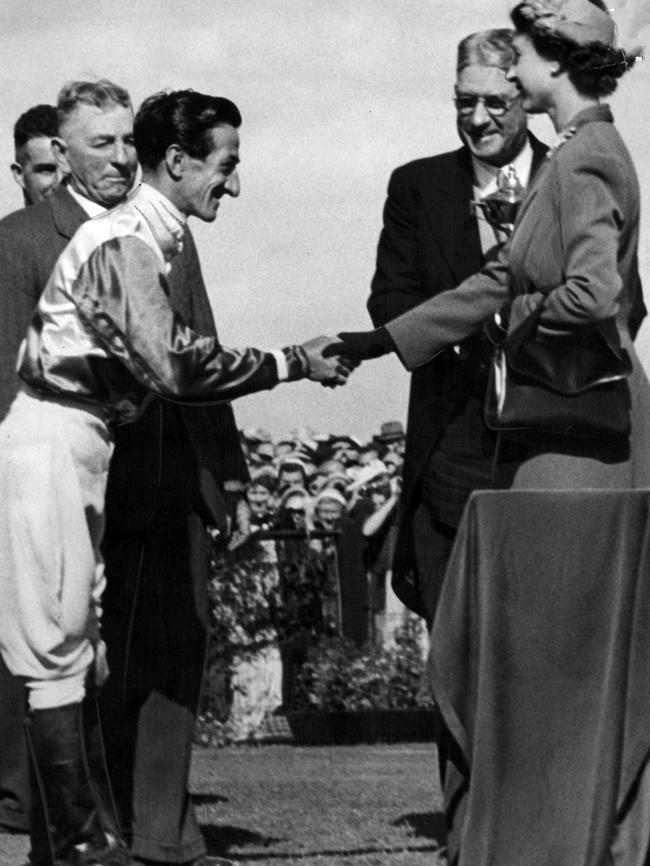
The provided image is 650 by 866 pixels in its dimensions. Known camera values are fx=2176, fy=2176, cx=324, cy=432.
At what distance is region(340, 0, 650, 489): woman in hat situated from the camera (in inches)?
177

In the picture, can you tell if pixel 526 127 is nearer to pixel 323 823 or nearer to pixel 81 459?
pixel 81 459

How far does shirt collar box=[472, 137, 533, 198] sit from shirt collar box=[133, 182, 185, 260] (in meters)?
0.94

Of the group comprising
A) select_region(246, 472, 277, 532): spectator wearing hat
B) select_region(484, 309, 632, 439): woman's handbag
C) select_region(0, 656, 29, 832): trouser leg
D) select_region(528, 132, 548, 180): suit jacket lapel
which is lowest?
select_region(0, 656, 29, 832): trouser leg

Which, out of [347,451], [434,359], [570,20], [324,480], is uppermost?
[570,20]

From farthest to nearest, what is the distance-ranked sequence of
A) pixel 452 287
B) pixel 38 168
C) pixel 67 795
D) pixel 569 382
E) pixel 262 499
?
1. pixel 262 499
2. pixel 38 168
3. pixel 452 287
4. pixel 67 795
5. pixel 569 382

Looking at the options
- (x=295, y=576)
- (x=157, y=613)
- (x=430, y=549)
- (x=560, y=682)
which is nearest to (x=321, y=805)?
(x=430, y=549)

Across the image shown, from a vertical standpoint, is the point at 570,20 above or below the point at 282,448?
above

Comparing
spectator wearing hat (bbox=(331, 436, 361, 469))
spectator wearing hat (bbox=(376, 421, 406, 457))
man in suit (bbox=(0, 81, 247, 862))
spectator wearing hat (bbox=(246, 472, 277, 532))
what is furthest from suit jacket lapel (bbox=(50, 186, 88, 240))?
spectator wearing hat (bbox=(331, 436, 361, 469))

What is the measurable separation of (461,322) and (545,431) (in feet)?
2.47

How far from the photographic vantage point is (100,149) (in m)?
5.73

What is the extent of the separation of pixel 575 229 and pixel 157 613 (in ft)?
5.32

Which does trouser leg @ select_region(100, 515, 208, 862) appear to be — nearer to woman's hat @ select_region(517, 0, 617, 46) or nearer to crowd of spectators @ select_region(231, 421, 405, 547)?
woman's hat @ select_region(517, 0, 617, 46)

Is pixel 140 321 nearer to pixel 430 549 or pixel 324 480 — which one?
pixel 430 549

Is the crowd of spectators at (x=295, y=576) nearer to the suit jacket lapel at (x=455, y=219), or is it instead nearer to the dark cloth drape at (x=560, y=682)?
the suit jacket lapel at (x=455, y=219)
